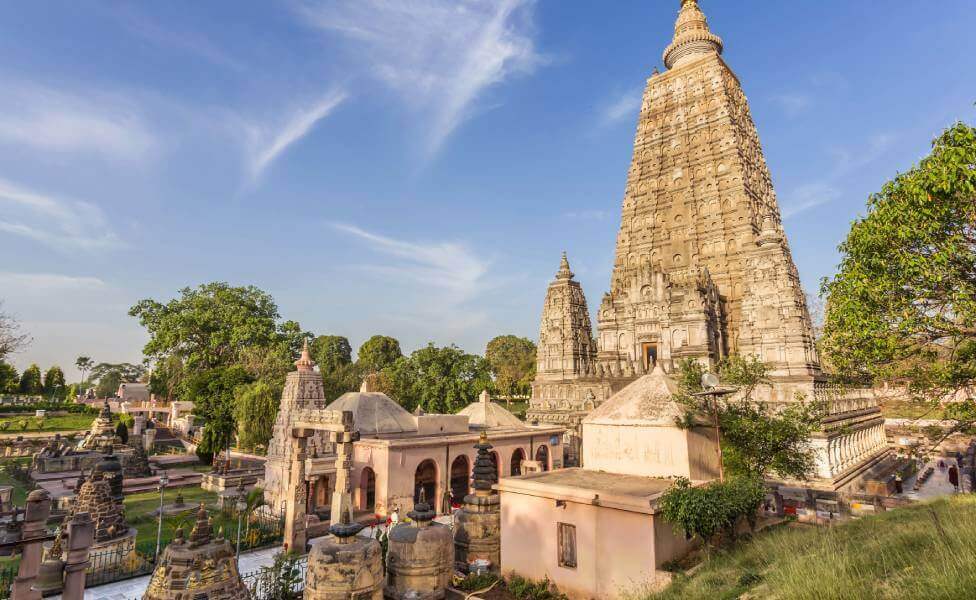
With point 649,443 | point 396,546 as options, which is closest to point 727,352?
point 649,443

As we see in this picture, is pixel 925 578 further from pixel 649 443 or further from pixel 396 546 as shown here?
pixel 396 546

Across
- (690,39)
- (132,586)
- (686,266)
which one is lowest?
(132,586)

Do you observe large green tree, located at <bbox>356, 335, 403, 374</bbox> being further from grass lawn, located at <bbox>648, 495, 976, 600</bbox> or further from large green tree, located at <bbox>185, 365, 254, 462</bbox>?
grass lawn, located at <bbox>648, 495, 976, 600</bbox>

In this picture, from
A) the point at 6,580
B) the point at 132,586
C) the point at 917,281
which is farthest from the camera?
the point at 132,586

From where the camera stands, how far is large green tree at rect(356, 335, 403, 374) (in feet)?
228

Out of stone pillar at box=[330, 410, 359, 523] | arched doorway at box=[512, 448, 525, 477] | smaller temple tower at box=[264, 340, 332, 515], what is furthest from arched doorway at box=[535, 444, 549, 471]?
stone pillar at box=[330, 410, 359, 523]

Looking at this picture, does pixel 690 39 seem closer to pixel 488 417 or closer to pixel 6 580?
pixel 488 417

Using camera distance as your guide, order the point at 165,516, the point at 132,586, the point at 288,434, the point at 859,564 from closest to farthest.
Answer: the point at 859,564 → the point at 132,586 → the point at 165,516 → the point at 288,434

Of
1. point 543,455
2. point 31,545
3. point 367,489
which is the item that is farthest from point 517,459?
point 31,545

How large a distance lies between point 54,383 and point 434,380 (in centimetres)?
6144

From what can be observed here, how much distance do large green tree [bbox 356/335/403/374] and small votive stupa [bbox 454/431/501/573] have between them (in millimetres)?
54246

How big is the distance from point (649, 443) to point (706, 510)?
12.2 ft

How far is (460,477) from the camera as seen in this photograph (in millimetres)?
25156

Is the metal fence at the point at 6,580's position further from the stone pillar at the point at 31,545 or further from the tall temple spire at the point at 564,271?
the tall temple spire at the point at 564,271
